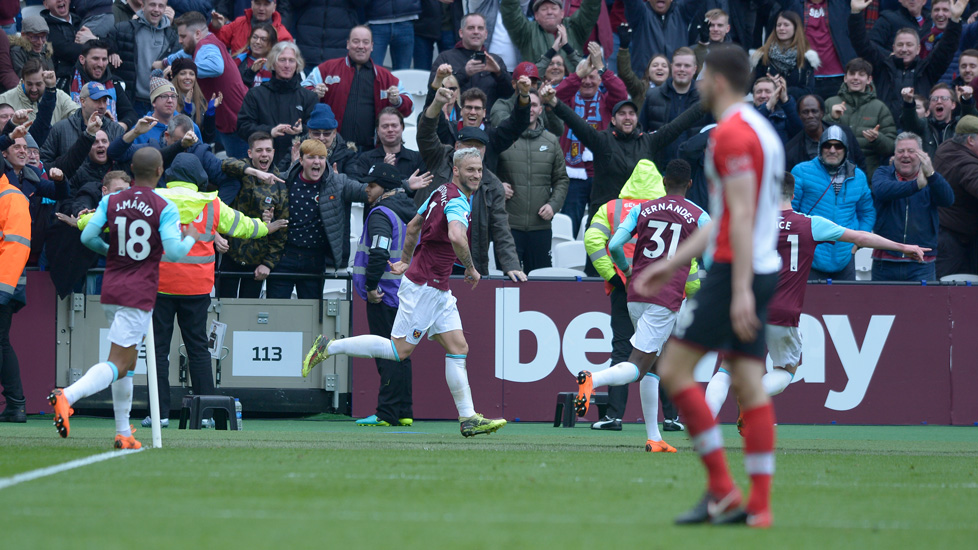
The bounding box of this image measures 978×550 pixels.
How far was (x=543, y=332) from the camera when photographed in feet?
42.3

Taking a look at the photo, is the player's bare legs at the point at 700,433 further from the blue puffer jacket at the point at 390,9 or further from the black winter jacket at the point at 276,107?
the blue puffer jacket at the point at 390,9

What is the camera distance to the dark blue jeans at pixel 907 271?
13.5 m

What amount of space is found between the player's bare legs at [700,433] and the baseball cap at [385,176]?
23.4 ft

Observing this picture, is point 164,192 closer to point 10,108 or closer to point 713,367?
point 10,108

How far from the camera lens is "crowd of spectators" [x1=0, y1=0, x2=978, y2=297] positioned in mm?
12688

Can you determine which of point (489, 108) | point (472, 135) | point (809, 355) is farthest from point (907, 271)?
point (472, 135)

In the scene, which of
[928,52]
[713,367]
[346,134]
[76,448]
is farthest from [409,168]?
[928,52]

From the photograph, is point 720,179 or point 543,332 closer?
point 720,179

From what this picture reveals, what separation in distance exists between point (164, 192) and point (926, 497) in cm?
731

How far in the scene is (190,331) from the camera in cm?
1127

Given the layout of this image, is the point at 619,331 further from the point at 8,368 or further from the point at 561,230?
the point at 8,368

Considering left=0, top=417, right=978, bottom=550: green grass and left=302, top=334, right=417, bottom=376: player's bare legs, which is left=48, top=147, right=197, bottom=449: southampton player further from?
left=302, top=334, right=417, bottom=376: player's bare legs

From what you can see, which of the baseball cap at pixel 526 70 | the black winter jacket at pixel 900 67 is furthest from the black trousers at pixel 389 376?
the black winter jacket at pixel 900 67

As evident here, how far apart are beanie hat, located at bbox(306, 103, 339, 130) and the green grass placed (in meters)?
4.30
